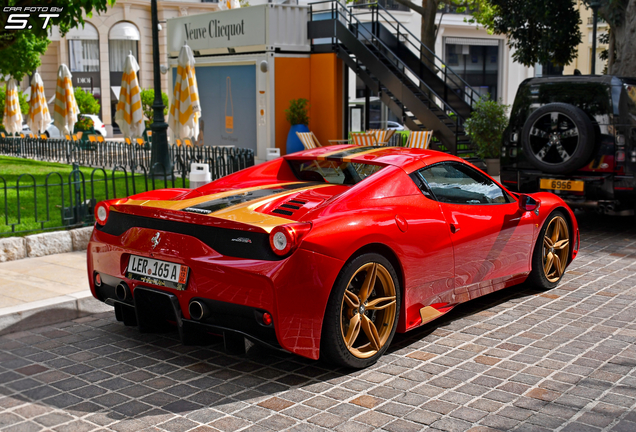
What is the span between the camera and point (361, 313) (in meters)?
4.77

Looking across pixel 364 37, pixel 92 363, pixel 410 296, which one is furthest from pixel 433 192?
pixel 364 37

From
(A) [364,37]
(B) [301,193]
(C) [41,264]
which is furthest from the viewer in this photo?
(A) [364,37]

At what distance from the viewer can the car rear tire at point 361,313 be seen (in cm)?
453

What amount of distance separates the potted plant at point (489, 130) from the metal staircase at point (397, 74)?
793 millimetres

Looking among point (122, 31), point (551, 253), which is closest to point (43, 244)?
point (551, 253)

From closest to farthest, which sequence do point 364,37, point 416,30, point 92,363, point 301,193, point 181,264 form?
point 181,264 → point 92,363 → point 301,193 → point 364,37 → point 416,30

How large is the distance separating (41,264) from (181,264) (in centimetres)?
381

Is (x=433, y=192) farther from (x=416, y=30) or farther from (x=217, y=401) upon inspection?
(x=416, y=30)

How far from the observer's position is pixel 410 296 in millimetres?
5148

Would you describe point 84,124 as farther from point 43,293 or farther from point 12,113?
point 43,293

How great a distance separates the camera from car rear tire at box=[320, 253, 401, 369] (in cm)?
453

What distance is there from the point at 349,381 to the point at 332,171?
1.96m

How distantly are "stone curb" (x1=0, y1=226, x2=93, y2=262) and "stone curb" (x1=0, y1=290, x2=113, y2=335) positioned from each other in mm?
1964

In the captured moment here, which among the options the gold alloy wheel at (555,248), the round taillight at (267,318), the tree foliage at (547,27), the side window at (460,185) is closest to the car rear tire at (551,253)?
the gold alloy wheel at (555,248)
